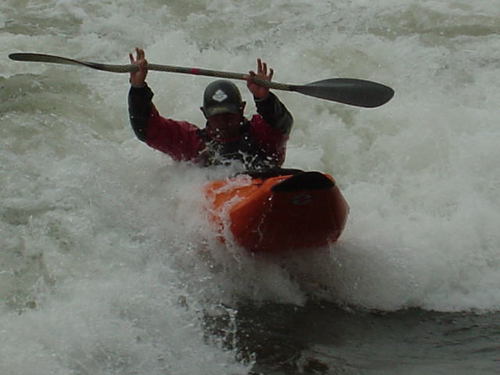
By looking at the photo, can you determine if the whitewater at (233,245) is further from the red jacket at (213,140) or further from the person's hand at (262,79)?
the person's hand at (262,79)

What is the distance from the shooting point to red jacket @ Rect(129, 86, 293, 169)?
16.9 ft

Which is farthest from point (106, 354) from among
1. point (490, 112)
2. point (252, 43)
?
point (252, 43)

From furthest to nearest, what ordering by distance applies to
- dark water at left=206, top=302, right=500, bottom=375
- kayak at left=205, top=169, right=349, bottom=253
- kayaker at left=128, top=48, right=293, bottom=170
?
kayaker at left=128, top=48, right=293, bottom=170 < kayak at left=205, top=169, right=349, bottom=253 < dark water at left=206, top=302, right=500, bottom=375

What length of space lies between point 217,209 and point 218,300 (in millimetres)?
548

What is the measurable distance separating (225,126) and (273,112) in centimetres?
32

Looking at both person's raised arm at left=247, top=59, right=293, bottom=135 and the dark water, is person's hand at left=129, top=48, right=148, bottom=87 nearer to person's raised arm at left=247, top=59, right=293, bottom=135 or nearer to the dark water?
person's raised arm at left=247, top=59, right=293, bottom=135

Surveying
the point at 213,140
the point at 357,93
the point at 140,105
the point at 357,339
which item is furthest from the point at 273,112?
the point at 357,339

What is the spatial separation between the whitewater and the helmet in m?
0.39

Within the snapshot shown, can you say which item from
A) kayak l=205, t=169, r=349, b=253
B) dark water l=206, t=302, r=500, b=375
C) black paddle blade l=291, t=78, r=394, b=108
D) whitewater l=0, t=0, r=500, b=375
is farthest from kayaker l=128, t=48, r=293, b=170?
dark water l=206, t=302, r=500, b=375

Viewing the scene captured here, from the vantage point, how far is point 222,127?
513cm

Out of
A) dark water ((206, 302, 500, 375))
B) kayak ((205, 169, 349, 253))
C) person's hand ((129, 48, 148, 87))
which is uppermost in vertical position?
person's hand ((129, 48, 148, 87))

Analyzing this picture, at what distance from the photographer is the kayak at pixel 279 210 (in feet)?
14.3

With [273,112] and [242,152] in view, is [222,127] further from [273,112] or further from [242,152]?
[273,112]

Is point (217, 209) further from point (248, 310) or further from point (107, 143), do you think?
point (107, 143)
